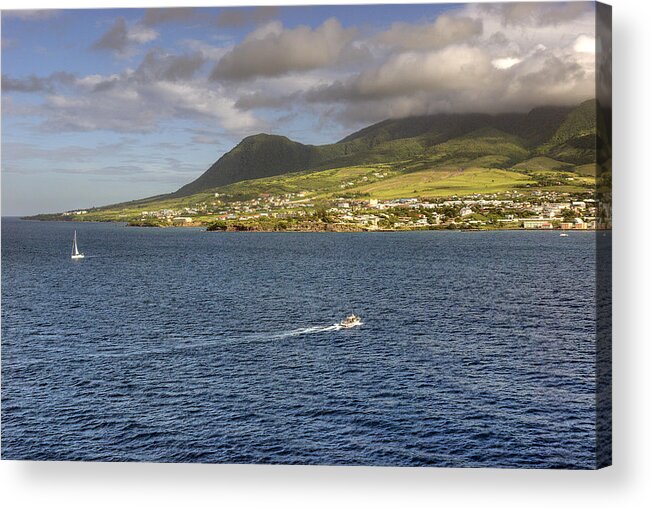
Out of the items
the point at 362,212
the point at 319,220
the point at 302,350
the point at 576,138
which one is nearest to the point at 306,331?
the point at 302,350

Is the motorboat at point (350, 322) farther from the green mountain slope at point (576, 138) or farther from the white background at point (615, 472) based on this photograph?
the green mountain slope at point (576, 138)

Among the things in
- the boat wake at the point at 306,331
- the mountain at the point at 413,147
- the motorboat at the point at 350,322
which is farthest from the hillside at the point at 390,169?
the boat wake at the point at 306,331

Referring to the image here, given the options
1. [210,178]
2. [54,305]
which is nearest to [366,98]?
[210,178]

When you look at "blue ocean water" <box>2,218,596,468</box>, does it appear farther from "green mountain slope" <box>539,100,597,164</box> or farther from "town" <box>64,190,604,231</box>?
"green mountain slope" <box>539,100,597,164</box>

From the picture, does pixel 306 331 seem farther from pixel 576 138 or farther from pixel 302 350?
pixel 576 138

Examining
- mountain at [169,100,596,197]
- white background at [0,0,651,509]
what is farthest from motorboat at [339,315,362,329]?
white background at [0,0,651,509]

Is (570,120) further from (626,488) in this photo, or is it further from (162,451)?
(162,451)
